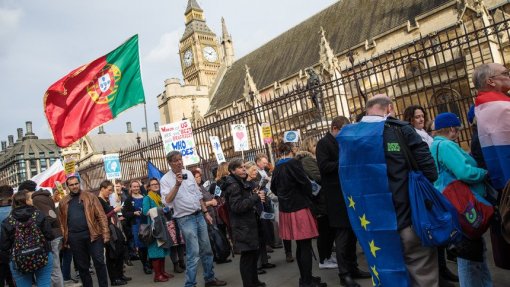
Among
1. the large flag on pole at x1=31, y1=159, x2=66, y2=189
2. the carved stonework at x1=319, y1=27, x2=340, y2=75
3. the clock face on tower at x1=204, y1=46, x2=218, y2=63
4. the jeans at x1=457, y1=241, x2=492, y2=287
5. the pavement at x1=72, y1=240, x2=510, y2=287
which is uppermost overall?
the clock face on tower at x1=204, y1=46, x2=218, y2=63

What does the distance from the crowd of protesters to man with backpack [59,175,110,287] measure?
0.01 meters

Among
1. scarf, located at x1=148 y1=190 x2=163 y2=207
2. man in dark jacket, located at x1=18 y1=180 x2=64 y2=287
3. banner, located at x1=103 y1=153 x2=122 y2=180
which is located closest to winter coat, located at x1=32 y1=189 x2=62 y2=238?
man in dark jacket, located at x1=18 y1=180 x2=64 y2=287

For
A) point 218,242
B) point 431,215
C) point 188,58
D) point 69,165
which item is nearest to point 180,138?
point 69,165

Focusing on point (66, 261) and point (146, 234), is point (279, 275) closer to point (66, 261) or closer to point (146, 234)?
point (146, 234)

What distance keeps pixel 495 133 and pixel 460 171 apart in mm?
355

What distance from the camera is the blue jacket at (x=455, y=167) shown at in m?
2.87

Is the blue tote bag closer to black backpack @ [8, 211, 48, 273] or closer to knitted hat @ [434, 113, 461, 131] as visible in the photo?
knitted hat @ [434, 113, 461, 131]

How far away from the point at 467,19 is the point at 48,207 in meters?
19.8

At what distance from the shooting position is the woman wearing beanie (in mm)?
2891

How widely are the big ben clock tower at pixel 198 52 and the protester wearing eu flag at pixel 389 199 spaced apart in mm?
63634

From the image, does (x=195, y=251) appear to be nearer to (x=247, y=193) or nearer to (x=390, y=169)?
(x=247, y=193)

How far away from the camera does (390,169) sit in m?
2.91

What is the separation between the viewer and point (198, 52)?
6806 cm

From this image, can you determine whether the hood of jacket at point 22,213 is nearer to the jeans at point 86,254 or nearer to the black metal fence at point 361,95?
the jeans at point 86,254
